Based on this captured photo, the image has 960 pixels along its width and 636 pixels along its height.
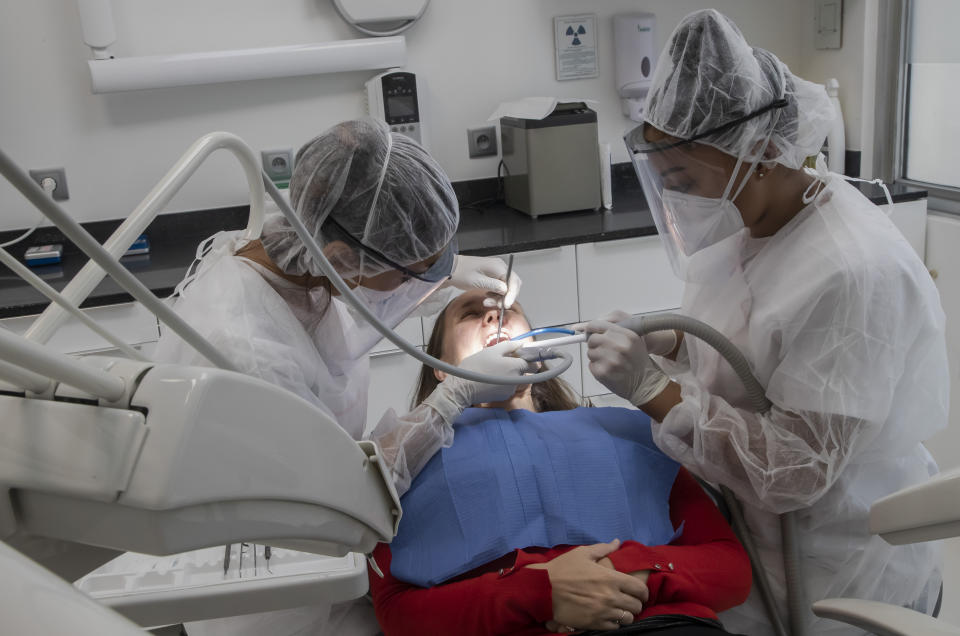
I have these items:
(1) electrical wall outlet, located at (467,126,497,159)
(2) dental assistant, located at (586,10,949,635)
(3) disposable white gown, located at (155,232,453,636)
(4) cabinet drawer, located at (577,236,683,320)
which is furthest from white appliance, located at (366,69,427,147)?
(2) dental assistant, located at (586,10,949,635)

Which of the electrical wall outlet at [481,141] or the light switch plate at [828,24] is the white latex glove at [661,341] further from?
the light switch plate at [828,24]

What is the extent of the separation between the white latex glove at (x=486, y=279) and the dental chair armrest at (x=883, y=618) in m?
1.03

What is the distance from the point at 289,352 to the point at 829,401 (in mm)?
882

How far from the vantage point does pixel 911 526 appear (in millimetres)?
1014

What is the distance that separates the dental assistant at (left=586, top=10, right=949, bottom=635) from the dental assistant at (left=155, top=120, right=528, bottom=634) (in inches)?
14.7

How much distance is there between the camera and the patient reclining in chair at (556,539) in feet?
4.41

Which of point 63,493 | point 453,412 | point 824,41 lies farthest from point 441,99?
point 63,493

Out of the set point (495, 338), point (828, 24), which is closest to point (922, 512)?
point (495, 338)

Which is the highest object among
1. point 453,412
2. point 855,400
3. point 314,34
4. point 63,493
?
point 314,34

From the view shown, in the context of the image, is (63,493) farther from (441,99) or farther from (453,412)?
(441,99)

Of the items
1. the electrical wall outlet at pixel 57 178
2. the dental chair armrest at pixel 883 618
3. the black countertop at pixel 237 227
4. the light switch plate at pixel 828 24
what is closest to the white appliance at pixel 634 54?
the black countertop at pixel 237 227

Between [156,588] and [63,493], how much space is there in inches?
13.0

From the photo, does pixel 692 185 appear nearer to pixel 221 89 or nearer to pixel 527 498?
pixel 527 498

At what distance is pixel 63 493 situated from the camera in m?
0.51
